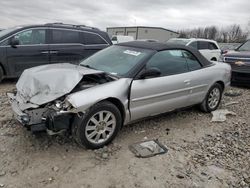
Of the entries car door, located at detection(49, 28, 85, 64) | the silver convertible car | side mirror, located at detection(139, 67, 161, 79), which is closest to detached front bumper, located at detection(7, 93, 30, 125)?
the silver convertible car

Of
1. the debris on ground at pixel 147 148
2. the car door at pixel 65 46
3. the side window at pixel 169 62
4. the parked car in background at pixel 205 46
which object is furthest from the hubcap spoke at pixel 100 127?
the parked car in background at pixel 205 46

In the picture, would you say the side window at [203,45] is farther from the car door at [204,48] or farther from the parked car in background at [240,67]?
the parked car in background at [240,67]

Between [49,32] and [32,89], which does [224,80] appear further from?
[49,32]

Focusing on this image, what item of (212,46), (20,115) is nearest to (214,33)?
(212,46)

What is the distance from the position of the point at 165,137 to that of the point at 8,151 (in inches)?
92.7

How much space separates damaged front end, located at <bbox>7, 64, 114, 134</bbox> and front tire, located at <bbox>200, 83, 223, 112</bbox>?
2445mm

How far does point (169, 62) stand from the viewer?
14.9 feet

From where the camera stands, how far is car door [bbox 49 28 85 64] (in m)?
7.68

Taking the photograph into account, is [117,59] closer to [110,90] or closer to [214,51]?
[110,90]

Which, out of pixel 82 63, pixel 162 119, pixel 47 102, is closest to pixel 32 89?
pixel 47 102

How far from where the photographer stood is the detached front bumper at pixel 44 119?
10.5ft

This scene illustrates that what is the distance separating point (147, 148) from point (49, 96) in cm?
157

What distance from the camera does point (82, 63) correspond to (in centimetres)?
471

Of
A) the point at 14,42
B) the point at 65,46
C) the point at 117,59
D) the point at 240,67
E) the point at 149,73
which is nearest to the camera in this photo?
the point at 149,73
